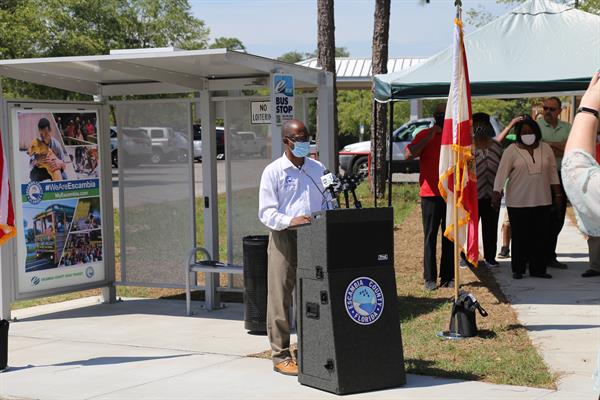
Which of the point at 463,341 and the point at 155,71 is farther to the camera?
the point at 155,71

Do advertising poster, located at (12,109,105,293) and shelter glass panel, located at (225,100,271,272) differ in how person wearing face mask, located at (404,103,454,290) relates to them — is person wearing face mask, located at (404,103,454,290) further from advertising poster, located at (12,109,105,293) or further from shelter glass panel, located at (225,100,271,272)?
advertising poster, located at (12,109,105,293)

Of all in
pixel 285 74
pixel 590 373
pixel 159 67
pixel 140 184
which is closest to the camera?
pixel 590 373

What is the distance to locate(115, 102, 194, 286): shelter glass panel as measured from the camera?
1052 centimetres

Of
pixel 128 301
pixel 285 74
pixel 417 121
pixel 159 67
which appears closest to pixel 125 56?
pixel 159 67

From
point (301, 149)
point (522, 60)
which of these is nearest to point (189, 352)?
point (301, 149)

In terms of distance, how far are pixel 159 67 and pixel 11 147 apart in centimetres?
179

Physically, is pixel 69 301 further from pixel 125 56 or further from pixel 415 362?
pixel 415 362

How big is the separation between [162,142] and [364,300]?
4.66 m

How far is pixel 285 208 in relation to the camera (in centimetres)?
722

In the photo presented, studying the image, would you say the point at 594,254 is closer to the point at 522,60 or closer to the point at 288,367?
the point at 522,60

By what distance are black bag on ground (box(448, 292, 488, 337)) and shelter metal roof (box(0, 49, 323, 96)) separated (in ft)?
8.95

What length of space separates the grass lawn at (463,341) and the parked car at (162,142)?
733 mm

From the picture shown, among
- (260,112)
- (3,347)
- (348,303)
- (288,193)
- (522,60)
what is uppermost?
(522,60)

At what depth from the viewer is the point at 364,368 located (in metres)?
6.65
